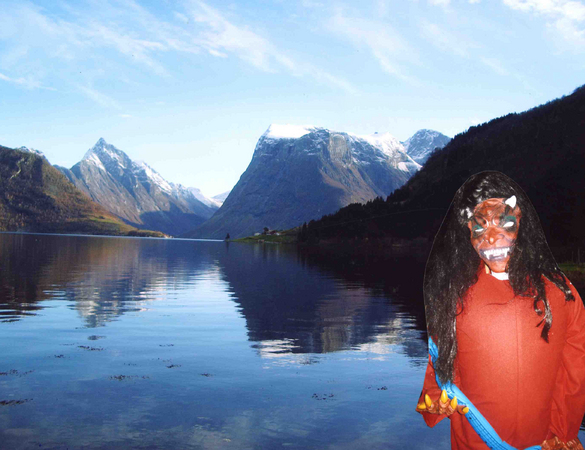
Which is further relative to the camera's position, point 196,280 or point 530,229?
point 196,280

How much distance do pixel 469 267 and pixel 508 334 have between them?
0.69 metres

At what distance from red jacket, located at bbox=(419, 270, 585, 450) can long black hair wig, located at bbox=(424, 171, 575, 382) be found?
0.09m

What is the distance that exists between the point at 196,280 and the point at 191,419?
2031 inches

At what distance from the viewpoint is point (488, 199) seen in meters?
5.12

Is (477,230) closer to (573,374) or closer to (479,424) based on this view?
(573,374)

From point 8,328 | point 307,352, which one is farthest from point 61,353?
point 307,352

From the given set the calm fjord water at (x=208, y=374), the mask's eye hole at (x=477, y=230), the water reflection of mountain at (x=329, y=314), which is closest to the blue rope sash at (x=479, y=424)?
the mask's eye hole at (x=477, y=230)

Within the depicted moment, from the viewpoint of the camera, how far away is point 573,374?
475cm

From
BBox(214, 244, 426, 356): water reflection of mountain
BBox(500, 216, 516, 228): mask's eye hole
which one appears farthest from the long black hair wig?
BBox(214, 244, 426, 356): water reflection of mountain

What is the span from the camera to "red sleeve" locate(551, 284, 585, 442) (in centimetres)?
473

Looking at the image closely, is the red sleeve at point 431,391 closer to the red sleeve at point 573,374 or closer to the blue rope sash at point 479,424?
the blue rope sash at point 479,424

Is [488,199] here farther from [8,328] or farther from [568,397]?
[8,328]

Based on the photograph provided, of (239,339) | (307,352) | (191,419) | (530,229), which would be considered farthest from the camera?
(239,339)

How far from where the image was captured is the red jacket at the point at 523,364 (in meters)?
4.72
